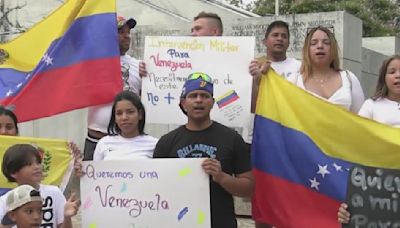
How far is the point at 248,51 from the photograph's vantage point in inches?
217

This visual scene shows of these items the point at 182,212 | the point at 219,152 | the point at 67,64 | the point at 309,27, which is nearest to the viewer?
the point at 219,152

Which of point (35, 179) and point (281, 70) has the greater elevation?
point (281, 70)

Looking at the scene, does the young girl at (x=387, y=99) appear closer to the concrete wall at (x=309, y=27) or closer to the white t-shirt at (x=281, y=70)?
the white t-shirt at (x=281, y=70)

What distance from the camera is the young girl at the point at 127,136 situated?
15.8 feet

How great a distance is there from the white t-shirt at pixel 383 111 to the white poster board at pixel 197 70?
3.15 ft

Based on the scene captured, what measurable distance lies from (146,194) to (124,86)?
61.4 inches

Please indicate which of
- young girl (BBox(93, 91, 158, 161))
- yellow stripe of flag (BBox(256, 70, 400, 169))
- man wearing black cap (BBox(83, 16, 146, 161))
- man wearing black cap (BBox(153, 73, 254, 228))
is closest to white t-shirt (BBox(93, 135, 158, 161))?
young girl (BBox(93, 91, 158, 161))

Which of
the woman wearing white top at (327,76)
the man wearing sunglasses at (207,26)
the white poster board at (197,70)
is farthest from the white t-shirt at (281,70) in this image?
the man wearing sunglasses at (207,26)

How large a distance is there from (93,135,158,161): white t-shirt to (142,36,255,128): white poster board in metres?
0.82

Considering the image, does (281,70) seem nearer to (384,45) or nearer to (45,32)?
(45,32)

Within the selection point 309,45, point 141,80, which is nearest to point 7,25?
point 141,80

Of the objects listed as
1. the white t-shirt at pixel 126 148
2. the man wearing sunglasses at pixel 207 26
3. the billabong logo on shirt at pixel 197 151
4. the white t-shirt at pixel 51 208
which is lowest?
the white t-shirt at pixel 51 208

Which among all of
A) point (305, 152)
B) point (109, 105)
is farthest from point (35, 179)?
point (305, 152)

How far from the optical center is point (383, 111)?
16.1 ft
